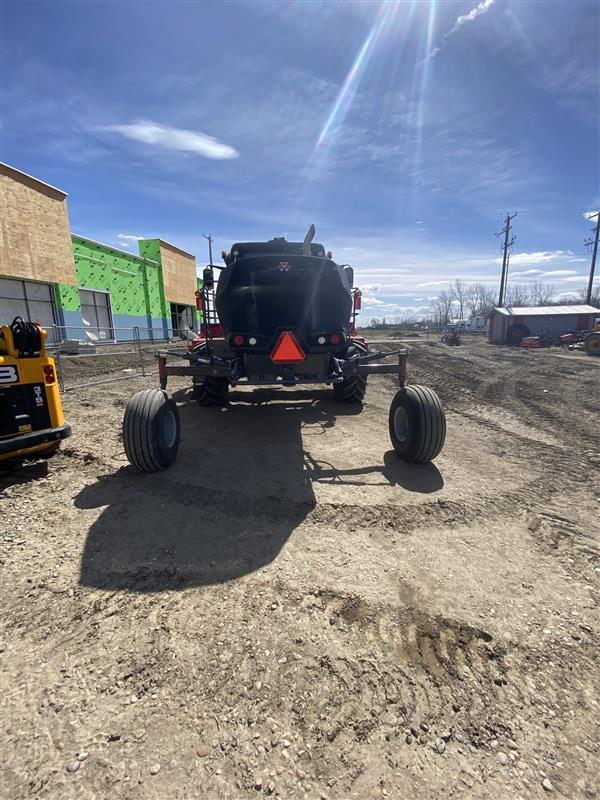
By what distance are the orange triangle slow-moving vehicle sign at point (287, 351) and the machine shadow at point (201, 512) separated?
70 cm

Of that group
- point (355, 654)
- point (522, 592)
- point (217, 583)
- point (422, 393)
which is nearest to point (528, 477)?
point (422, 393)

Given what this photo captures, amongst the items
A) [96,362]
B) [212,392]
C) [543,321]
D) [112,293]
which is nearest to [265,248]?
[212,392]

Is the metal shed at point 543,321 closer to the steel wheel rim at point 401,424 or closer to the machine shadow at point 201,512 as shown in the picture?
the steel wheel rim at point 401,424

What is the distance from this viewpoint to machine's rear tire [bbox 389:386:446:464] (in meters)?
4.45

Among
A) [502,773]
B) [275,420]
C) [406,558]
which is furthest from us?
[275,420]

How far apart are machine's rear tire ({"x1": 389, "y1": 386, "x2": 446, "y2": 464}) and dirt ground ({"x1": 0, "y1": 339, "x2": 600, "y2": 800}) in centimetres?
24

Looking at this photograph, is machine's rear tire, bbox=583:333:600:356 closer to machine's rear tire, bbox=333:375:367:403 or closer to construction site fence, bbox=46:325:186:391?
machine's rear tire, bbox=333:375:367:403

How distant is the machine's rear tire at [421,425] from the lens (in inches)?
175

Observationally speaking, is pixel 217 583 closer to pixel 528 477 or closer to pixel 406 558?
pixel 406 558

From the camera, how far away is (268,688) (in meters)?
1.87

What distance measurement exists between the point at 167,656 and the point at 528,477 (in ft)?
13.4

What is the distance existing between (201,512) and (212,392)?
13.8ft

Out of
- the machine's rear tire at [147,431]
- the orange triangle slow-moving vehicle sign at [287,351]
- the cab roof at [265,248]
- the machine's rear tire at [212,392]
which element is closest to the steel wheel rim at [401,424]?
the orange triangle slow-moving vehicle sign at [287,351]

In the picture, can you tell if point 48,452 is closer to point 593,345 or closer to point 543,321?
point 593,345
